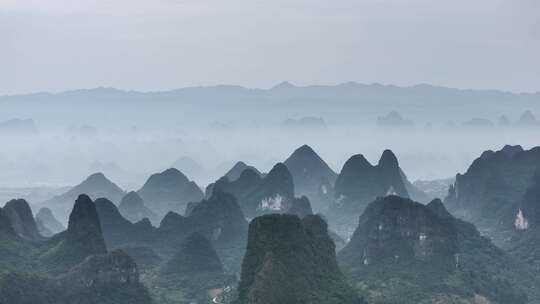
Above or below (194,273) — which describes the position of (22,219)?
above

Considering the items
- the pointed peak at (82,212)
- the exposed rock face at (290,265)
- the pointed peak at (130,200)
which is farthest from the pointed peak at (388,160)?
the exposed rock face at (290,265)

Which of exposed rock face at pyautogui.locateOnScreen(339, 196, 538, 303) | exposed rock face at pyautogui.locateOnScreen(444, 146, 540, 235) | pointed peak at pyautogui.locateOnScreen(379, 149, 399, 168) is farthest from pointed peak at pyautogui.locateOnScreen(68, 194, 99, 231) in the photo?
pointed peak at pyautogui.locateOnScreen(379, 149, 399, 168)

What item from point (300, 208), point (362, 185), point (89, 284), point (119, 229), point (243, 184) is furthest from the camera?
point (362, 185)

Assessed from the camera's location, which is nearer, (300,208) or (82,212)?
(82,212)

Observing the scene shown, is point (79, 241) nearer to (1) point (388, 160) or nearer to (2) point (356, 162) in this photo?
(2) point (356, 162)

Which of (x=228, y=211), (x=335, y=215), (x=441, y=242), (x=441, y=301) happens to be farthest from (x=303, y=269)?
(x=335, y=215)

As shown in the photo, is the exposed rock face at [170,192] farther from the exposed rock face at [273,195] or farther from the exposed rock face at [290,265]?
the exposed rock face at [290,265]

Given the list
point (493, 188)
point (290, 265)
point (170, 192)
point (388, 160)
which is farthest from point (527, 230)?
point (170, 192)
